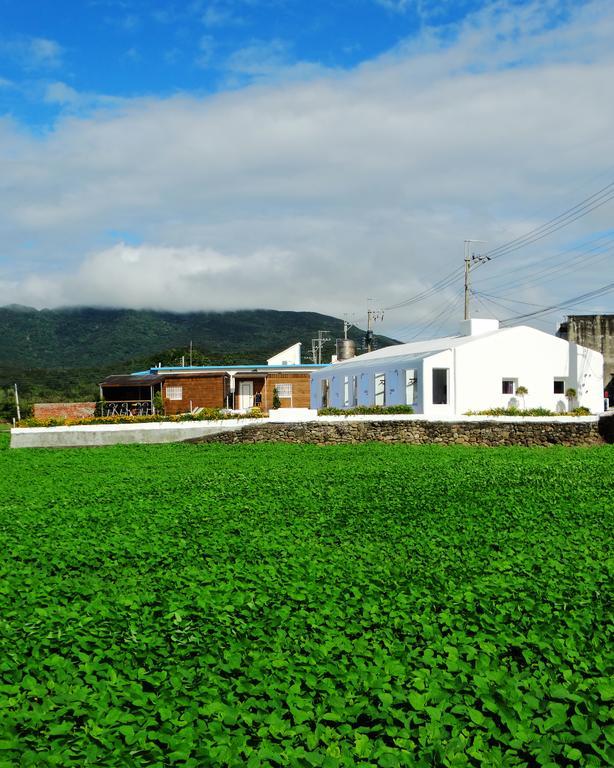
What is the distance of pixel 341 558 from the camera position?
29.4ft

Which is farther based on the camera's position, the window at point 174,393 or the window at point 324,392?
the window at point 324,392

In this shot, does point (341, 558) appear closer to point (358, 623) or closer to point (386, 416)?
point (358, 623)

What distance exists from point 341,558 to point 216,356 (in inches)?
2919

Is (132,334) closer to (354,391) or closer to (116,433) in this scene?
(354,391)

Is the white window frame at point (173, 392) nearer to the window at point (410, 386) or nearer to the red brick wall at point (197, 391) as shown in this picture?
the red brick wall at point (197, 391)

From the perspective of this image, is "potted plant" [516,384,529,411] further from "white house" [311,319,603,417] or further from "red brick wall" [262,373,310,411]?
"red brick wall" [262,373,310,411]

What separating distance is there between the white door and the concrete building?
1820 cm

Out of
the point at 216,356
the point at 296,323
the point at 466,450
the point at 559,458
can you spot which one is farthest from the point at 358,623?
the point at 296,323

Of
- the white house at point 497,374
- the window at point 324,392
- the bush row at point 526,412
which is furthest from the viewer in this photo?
the window at point 324,392

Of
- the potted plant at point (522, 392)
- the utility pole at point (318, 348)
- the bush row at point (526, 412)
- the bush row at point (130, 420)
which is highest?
the utility pole at point (318, 348)

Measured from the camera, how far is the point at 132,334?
437 ft

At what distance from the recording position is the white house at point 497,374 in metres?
28.8

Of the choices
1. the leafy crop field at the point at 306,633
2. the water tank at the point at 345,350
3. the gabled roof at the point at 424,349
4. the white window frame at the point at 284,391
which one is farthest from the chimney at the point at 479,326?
the leafy crop field at the point at 306,633

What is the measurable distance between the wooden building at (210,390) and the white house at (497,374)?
1034cm
